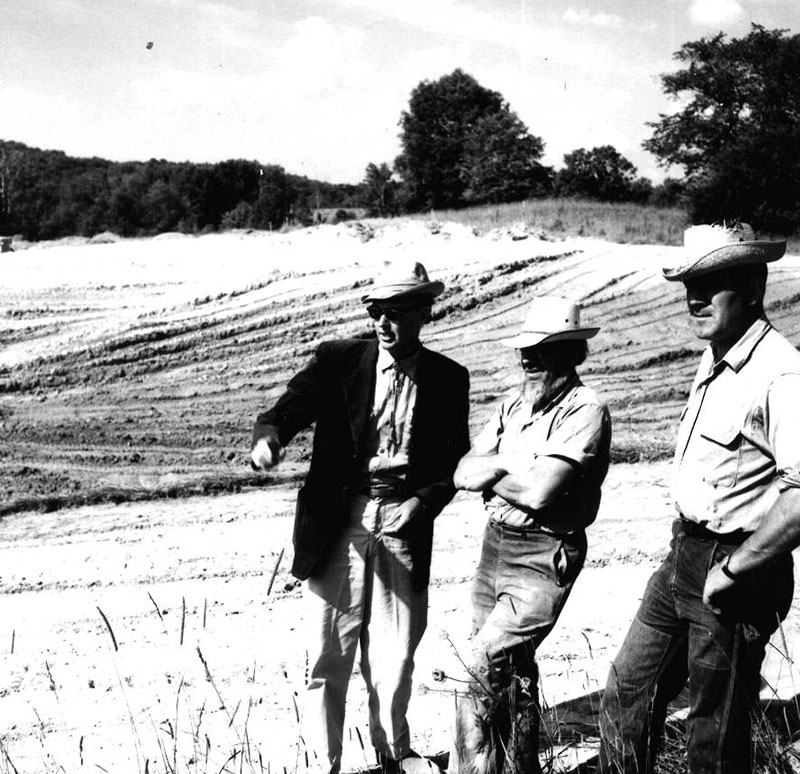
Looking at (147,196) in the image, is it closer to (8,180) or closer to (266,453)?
(8,180)

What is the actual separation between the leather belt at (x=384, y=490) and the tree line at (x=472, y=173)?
23592 mm

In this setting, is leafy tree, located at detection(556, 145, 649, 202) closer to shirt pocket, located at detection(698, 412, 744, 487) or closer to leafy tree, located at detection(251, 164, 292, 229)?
leafy tree, located at detection(251, 164, 292, 229)

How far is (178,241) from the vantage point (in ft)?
64.7

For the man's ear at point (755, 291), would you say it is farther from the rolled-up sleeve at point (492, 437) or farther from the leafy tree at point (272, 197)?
the leafy tree at point (272, 197)

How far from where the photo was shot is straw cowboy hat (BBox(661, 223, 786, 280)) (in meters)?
3.12

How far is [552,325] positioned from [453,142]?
41.5 meters

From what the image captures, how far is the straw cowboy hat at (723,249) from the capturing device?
3.12m

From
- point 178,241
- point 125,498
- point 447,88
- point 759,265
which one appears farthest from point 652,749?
point 447,88

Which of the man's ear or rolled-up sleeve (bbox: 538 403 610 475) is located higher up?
the man's ear

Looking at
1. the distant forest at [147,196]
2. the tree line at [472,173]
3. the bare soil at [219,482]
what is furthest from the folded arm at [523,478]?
the distant forest at [147,196]

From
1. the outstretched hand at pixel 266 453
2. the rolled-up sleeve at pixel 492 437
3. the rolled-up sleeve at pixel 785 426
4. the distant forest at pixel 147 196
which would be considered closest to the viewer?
the rolled-up sleeve at pixel 785 426

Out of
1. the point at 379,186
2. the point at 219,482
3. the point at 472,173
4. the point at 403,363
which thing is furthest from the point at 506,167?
the point at 403,363

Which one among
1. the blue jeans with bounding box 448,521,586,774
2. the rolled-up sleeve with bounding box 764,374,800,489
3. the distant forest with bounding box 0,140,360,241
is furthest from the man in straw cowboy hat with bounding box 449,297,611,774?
the distant forest with bounding box 0,140,360,241

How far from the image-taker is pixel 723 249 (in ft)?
10.2
